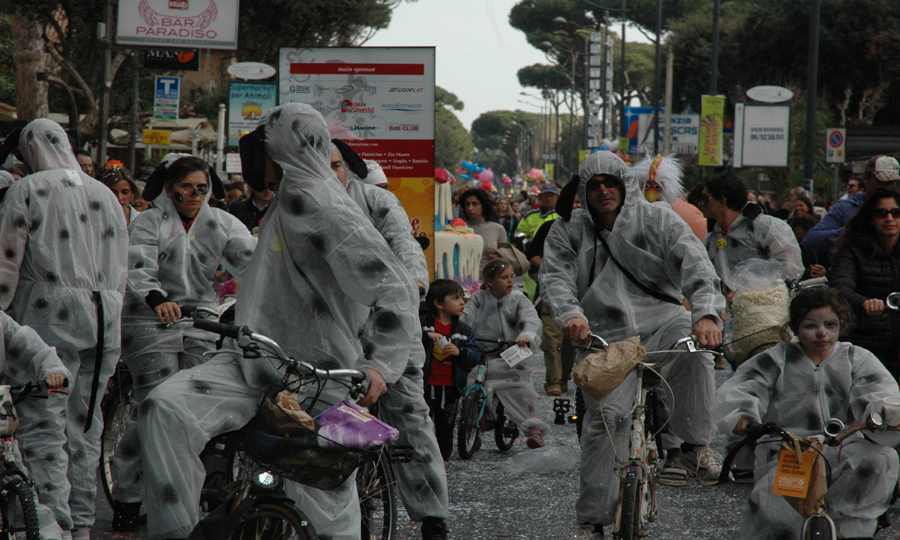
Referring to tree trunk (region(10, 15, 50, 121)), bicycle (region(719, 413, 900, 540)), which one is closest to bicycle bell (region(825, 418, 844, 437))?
bicycle (region(719, 413, 900, 540))

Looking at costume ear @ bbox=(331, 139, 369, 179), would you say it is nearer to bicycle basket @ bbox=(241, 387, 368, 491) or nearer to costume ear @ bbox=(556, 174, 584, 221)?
costume ear @ bbox=(556, 174, 584, 221)

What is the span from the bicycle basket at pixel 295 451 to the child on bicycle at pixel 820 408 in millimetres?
1789

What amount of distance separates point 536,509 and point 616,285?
1591mm

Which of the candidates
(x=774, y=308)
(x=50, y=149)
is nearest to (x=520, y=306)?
(x=774, y=308)

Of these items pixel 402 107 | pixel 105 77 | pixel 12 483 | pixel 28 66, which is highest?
pixel 28 66

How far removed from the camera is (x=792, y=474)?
4051mm

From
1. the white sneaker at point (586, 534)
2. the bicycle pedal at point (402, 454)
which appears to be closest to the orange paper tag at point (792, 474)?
the white sneaker at point (586, 534)

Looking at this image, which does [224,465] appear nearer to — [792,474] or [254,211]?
[792,474]

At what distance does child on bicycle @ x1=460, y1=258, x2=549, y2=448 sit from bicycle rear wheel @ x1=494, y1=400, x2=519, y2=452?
0.09 meters

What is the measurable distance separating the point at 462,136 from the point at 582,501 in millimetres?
153095

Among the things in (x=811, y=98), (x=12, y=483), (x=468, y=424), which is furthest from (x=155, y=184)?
(x=811, y=98)

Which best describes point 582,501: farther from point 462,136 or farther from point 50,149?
point 462,136

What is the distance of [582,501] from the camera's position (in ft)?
16.0

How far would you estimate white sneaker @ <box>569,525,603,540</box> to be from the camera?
191 inches
